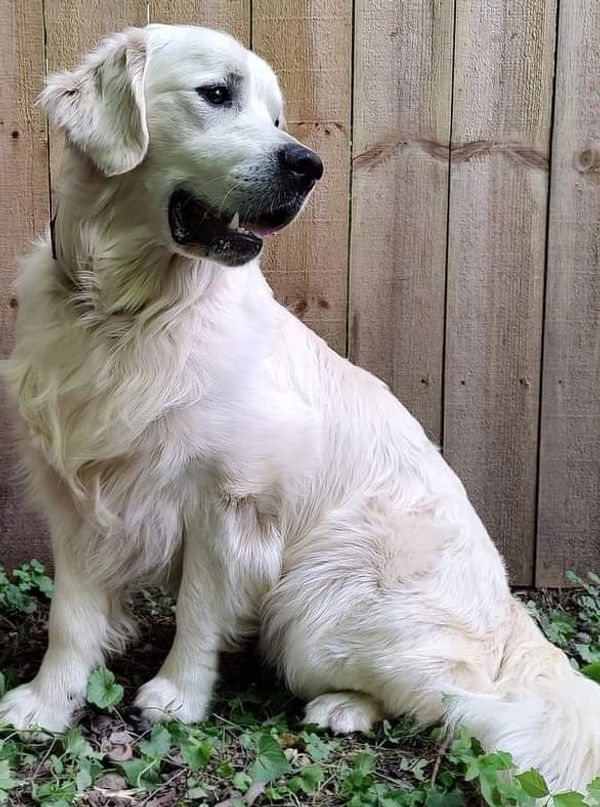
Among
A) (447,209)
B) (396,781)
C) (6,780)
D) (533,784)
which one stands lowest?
(396,781)

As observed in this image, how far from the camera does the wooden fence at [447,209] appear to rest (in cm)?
287

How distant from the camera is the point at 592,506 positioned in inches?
124

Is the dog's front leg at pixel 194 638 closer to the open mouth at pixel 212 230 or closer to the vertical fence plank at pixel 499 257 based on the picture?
the open mouth at pixel 212 230

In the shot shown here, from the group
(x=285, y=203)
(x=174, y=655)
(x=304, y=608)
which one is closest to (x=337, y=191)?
(x=285, y=203)

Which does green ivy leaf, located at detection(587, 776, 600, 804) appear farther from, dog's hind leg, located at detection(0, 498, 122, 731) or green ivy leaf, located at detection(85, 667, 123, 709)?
dog's hind leg, located at detection(0, 498, 122, 731)

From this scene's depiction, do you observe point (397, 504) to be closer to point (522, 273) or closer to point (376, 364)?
point (376, 364)

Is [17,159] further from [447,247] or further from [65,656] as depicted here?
[65,656]

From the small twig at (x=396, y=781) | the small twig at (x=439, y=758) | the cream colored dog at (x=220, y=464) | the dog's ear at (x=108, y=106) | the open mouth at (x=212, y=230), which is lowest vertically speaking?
the small twig at (x=396, y=781)

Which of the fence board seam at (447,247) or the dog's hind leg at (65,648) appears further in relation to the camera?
the fence board seam at (447,247)

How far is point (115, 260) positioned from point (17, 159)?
42.6 inches

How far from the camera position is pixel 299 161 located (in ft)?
6.60

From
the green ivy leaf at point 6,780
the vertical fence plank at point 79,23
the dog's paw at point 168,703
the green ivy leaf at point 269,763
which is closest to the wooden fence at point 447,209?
the vertical fence plank at point 79,23

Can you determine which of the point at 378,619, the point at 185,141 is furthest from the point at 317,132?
the point at 378,619

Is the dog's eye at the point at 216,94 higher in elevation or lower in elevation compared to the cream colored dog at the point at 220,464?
higher
